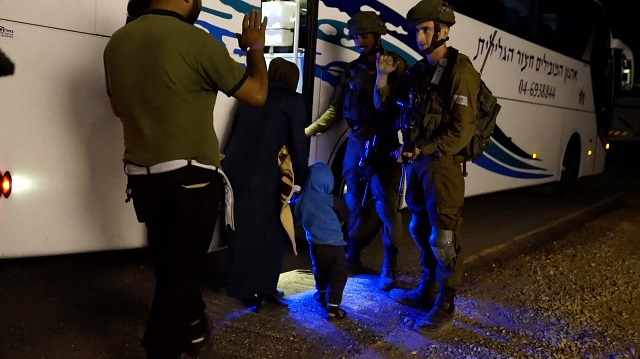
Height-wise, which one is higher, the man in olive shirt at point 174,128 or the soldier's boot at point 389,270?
the man in olive shirt at point 174,128

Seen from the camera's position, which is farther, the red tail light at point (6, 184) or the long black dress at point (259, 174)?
the long black dress at point (259, 174)

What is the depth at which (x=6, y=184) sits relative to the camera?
11.0 feet

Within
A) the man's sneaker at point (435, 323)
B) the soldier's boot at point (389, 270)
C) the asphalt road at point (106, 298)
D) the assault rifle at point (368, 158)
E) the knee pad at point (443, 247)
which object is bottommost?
the asphalt road at point (106, 298)

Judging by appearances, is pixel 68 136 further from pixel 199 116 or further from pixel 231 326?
pixel 231 326

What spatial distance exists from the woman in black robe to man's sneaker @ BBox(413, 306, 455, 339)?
3.56ft

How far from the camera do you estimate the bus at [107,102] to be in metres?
3.39

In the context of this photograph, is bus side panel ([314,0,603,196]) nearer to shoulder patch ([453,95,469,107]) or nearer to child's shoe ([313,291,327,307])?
child's shoe ([313,291,327,307])

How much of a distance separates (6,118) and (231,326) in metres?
1.86

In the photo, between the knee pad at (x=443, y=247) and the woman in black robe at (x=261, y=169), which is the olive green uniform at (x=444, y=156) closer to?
the knee pad at (x=443, y=247)

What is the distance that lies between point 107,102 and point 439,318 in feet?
8.43

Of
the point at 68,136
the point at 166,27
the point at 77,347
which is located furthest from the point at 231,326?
the point at 166,27

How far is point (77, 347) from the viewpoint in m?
3.63

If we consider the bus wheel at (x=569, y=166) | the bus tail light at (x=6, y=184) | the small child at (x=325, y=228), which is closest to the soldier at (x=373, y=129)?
the small child at (x=325, y=228)

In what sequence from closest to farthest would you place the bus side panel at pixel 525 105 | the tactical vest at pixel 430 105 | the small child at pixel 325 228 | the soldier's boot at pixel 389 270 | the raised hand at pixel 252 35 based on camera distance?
1. the raised hand at pixel 252 35
2. the tactical vest at pixel 430 105
3. the small child at pixel 325 228
4. the soldier's boot at pixel 389 270
5. the bus side panel at pixel 525 105
